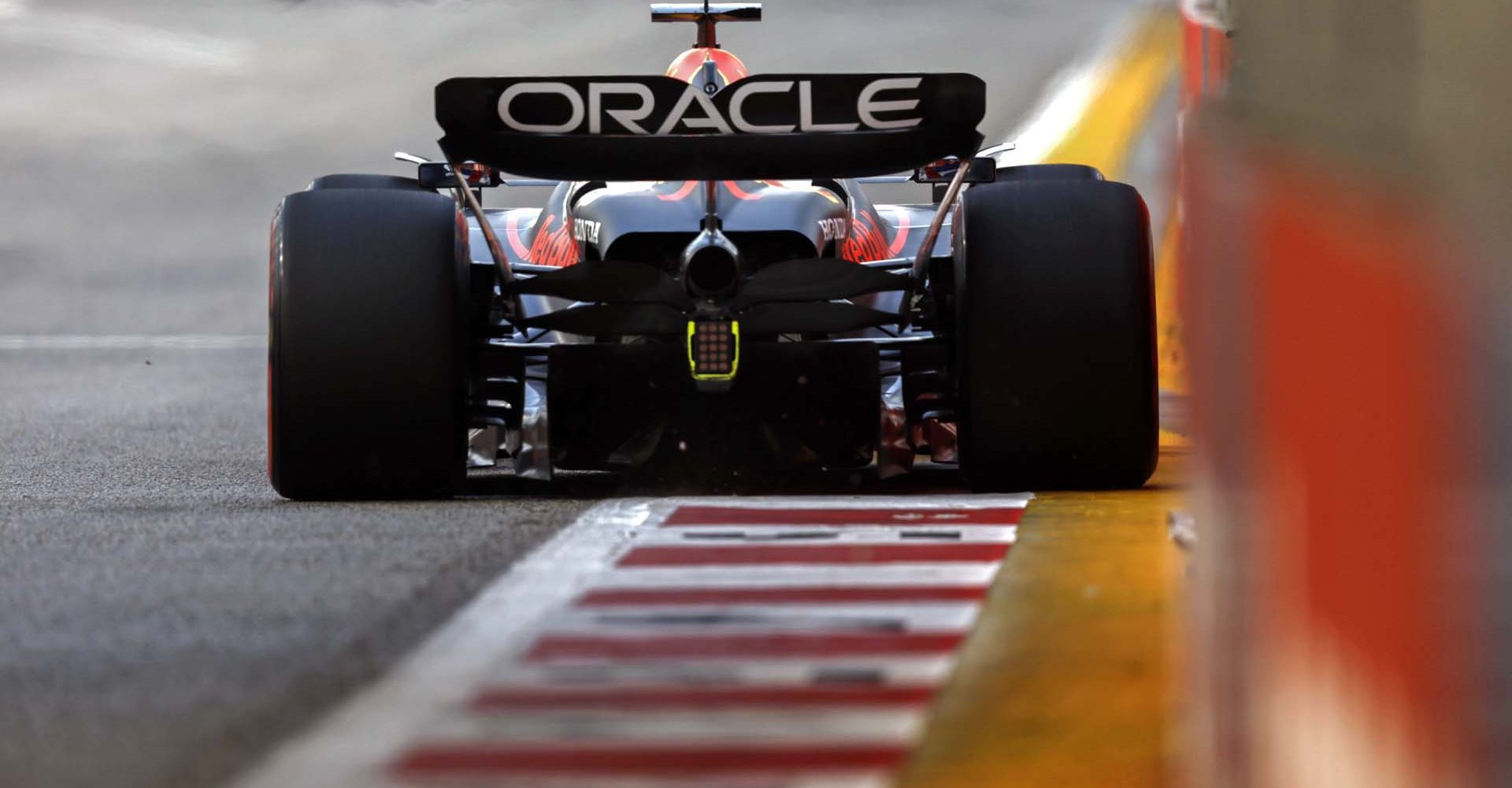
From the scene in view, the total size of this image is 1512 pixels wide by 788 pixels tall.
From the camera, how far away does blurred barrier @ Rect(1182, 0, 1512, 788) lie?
1.29m

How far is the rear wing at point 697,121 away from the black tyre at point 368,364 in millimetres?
361

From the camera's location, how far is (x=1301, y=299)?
67.1 inches

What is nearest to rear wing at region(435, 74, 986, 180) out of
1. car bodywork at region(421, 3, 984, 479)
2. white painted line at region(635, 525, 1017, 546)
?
car bodywork at region(421, 3, 984, 479)

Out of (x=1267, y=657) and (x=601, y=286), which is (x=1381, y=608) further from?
(x=601, y=286)

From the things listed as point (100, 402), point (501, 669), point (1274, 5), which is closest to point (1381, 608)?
point (1274, 5)

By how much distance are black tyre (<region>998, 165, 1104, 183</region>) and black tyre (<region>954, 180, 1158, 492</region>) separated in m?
0.83

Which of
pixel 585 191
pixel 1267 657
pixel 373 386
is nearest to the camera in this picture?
pixel 1267 657

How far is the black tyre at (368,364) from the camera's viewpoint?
5.86m

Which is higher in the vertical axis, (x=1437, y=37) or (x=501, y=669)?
(x=1437, y=37)

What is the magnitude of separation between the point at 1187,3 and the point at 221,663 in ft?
5.66

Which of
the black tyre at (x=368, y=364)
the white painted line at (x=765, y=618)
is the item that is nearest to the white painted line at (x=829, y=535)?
the white painted line at (x=765, y=618)

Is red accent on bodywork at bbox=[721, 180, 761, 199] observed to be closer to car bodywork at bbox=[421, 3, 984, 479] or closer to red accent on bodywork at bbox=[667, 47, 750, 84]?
car bodywork at bbox=[421, 3, 984, 479]

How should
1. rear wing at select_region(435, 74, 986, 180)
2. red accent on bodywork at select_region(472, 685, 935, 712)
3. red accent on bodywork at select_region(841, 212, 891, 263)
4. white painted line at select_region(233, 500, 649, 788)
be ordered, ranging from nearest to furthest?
white painted line at select_region(233, 500, 649, 788) → red accent on bodywork at select_region(472, 685, 935, 712) → rear wing at select_region(435, 74, 986, 180) → red accent on bodywork at select_region(841, 212, 891, 263)

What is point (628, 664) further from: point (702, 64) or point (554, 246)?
point (702, 64)
